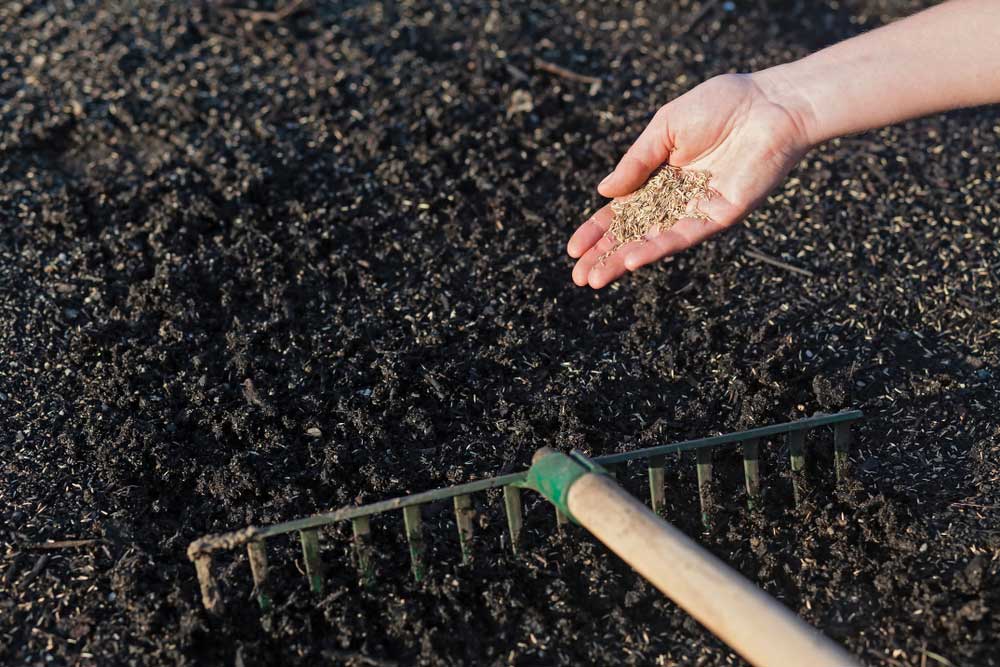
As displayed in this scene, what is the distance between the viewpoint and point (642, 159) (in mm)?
3090

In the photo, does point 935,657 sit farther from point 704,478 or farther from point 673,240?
point 673,240

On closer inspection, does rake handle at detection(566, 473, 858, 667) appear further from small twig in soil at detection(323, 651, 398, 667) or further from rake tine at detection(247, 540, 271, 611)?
rake tine at detection(247, 540, 271, 611)

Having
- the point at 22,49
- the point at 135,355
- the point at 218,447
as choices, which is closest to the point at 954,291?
the point at 218,447

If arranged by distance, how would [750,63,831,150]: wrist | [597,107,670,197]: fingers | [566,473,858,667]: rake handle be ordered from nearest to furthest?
1. [566,473,858,667]: rake handle
2. [750,63,831,150]: wrist
3. [597,107,670,197]: fingers

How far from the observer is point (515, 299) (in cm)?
345

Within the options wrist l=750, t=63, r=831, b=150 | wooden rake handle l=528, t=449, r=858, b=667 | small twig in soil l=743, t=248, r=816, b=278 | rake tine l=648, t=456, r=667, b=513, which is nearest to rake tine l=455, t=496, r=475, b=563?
wooden rake handle l=528, t=449, r=858, b=667

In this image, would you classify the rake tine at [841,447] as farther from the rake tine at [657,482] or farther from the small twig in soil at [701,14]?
the small twig in soil at [701,14]

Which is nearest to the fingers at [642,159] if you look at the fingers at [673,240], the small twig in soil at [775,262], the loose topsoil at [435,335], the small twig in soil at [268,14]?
the fingers at [673,240]

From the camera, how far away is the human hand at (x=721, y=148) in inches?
115

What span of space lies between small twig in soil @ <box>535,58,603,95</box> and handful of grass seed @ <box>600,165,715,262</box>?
1287 mm

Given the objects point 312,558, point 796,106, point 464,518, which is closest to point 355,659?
point 312,558

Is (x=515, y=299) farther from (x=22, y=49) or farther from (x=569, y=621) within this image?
(x=22, y=49)

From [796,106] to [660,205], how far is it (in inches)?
19.8

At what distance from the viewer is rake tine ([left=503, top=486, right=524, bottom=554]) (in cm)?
256
